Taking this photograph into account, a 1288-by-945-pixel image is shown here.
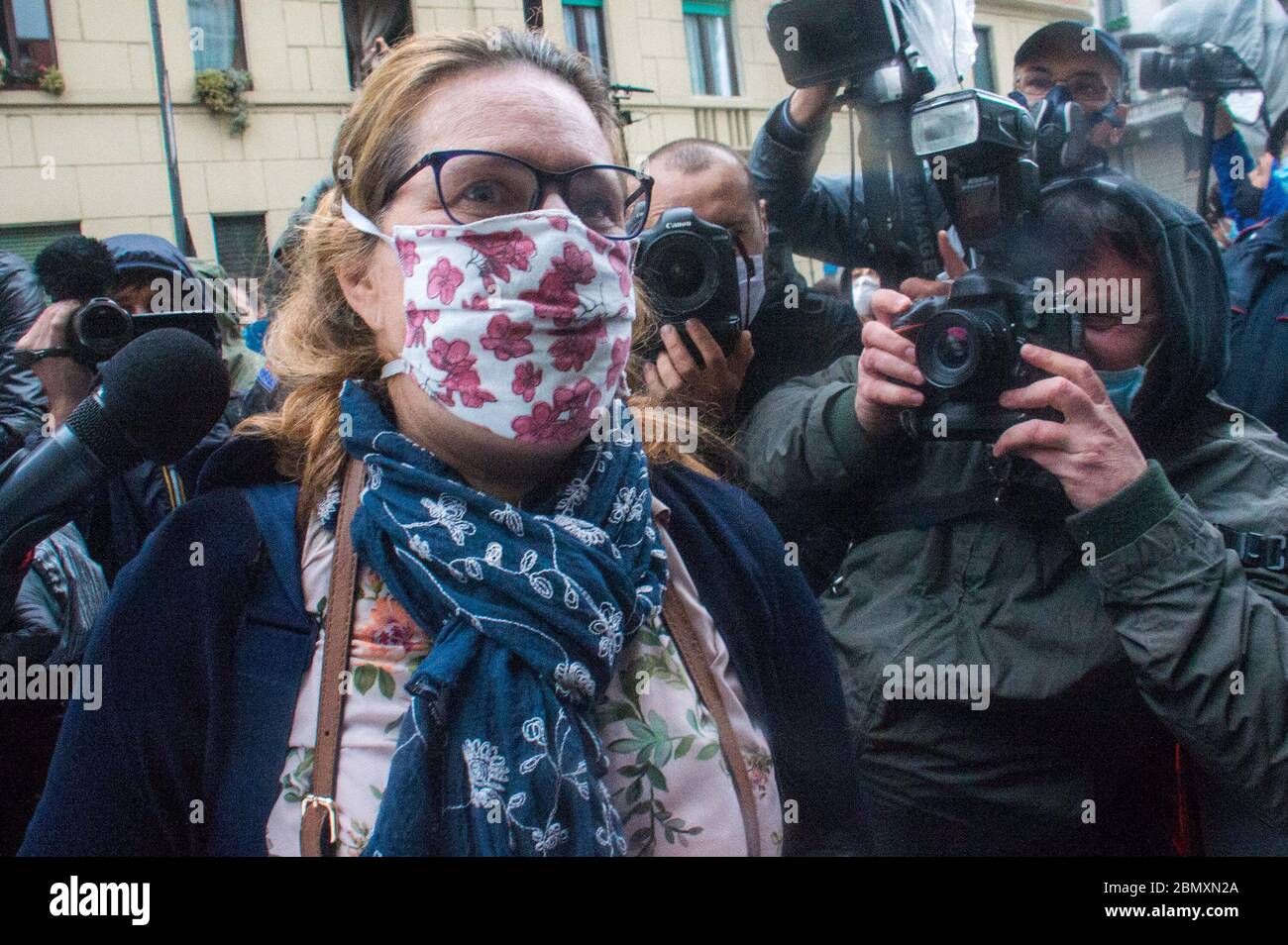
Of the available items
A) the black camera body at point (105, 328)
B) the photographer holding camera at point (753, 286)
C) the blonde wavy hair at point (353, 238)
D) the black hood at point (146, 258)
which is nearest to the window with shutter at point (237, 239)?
the black hood at point (146, 258)

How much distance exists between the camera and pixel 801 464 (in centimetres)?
180

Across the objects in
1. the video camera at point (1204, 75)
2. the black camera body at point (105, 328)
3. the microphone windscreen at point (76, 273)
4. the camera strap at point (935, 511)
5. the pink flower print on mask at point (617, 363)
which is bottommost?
the camera strap at point (935, 511)

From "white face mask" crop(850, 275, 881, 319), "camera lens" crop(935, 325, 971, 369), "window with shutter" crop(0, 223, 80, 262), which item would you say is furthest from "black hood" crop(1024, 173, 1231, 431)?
"window with shutter" crop(0, 223, 80, 262)

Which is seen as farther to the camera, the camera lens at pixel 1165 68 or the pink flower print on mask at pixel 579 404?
the camera lens at pixel 1165 68

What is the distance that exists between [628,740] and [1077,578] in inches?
30.4

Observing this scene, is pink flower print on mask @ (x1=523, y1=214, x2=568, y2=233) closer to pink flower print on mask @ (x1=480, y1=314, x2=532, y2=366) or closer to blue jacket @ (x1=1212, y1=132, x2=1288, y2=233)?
pink flower print on mask @ (x1=480, y1=314, x2=532, y2=366)

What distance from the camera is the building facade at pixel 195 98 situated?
529 centimetres

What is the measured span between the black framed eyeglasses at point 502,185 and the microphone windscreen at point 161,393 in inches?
11.8

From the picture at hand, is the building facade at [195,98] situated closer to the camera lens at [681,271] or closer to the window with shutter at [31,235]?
the window with shutter at [31,235]

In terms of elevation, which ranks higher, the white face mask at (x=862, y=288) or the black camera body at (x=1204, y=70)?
the black camera body at (x=1204, y=70)

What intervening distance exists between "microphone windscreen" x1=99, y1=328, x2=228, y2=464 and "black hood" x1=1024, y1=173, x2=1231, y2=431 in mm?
1318

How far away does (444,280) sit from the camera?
123 cm
